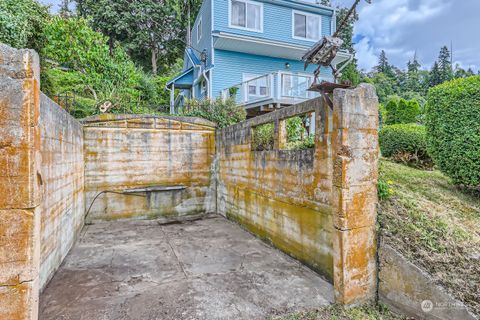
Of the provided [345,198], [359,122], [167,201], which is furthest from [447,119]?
[167,201]

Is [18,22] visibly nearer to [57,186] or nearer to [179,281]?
[57,186]

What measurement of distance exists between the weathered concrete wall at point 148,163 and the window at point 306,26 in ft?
24.7

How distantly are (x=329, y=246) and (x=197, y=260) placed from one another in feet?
6.34

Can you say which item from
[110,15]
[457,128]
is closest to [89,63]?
[457,128]

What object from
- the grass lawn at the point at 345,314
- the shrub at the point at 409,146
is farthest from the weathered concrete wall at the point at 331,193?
the shrub at the point at 409,146

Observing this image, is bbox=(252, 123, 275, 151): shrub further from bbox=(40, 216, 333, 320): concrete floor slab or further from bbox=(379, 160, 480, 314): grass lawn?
bbox=(379, 160, 480, 314): grass lawn

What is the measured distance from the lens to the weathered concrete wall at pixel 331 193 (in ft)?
8.74

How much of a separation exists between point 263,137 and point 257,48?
714 centimetres

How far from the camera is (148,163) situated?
658cm

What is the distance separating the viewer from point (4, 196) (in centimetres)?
195

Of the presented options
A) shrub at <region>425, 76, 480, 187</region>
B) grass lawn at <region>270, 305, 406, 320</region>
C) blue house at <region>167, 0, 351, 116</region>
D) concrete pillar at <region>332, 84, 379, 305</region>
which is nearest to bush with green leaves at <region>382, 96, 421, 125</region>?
blue house at <region>167, 0, 351, 116</region>

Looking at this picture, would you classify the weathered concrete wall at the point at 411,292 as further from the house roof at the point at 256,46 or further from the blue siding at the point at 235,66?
the house roof at the point at 256,46

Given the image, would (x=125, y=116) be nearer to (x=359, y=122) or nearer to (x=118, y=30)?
(x=359, y=122)

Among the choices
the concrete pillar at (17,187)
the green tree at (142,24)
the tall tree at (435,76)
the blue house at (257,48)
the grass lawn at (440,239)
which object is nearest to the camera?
the concrete pillar at (17,187)
